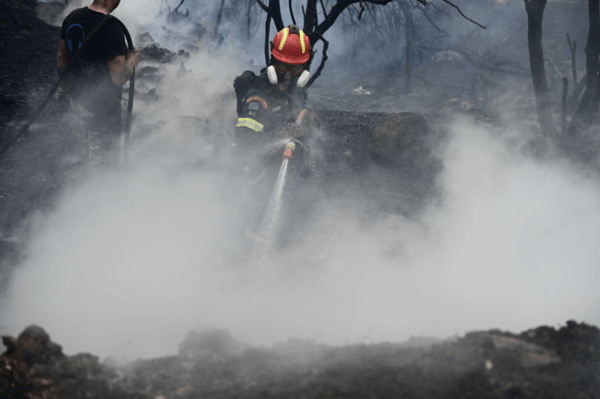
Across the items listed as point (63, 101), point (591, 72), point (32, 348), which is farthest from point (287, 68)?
point (591, 72)

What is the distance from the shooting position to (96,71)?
11.5 feet

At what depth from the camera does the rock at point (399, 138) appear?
502 centimetres

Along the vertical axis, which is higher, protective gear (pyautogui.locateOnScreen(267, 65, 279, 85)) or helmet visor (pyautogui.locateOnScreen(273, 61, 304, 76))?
helmet visor (pyautogui.locateOnScreen(273, 61, 304, 76))

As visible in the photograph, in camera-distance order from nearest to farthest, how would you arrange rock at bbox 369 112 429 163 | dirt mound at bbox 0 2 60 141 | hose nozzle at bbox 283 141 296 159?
1. hose nozzle at bbox 283 141 296 159
2. rock at bbox 369 112 429 163
3. dirt mound at bbox 0 2 60 141

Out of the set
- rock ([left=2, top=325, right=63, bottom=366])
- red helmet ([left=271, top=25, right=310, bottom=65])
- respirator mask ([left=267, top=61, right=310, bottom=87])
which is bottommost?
rock ([left=2, top=325, right=63, bottom=366])

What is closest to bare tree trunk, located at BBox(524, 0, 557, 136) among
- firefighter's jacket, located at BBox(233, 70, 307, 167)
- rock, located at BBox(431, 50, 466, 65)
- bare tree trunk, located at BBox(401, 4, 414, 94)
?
firefighter's jacket, located at BBox(233, 70, 307, 167)

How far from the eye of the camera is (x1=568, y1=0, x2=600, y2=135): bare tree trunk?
14.9ft

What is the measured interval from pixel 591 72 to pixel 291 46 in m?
4.07

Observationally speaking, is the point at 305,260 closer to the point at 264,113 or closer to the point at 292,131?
the point at 292,131

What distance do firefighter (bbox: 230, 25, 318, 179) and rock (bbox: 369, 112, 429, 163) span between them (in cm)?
135

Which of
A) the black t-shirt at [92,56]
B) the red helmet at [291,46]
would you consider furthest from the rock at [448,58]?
the black t-shirt at [92,56]

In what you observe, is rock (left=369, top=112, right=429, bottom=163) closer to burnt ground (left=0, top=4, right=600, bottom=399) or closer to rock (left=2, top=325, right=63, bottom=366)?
burnt ground (left=0, top=4, right=600, bottom=399)

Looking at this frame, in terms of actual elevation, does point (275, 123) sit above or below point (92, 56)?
below

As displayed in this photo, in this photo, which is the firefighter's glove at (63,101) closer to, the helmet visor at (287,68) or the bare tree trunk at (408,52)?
the helmet visor at (287,68)
